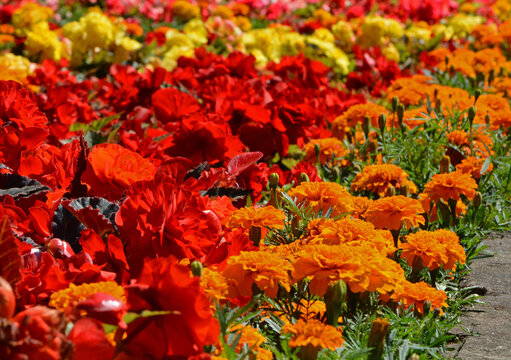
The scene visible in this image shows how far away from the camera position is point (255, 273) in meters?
1.33

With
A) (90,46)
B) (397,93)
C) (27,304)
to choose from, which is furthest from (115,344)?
(90,46)

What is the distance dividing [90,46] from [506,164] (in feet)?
9.21

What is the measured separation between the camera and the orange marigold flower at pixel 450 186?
1984 millimetres

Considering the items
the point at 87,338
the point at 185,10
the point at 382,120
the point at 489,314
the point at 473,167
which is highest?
the point at 87,338

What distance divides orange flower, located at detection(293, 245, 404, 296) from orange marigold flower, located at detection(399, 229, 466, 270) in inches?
11.9

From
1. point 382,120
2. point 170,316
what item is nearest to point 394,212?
point 382,120

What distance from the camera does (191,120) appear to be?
2076 mm

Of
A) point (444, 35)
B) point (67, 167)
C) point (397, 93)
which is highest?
point (67, 167)

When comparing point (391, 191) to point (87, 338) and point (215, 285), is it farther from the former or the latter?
point (87, 338)

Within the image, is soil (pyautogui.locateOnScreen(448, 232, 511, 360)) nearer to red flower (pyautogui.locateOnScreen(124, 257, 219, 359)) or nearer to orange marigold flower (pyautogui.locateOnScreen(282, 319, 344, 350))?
orange marigold flower (pyautogui.locateOnScreen(282, 319, 344, 350))

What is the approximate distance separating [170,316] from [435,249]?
82 cm

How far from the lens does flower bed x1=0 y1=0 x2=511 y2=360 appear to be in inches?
41.6

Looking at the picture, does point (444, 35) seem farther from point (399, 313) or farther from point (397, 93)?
point (399, 313)

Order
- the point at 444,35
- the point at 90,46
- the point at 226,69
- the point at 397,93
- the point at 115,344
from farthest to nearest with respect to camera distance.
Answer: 1. the point at 444,35
2. the point at 90,46
3. the point at 226,69
4. the point at 397,93
5. the point at 115,344
